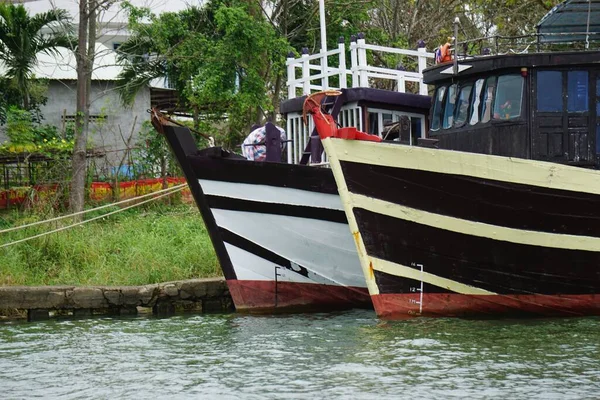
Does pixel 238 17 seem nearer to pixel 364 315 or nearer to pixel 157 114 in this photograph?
pixel 157 114

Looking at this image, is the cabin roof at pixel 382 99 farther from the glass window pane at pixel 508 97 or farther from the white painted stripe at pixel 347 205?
the white painted stripe at pixel 347 205

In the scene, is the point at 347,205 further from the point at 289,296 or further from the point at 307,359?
the point at 307,359

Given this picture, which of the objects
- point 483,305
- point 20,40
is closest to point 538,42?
point 483,305

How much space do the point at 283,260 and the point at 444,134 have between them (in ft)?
9.03

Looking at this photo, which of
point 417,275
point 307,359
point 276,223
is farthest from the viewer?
point 276,223

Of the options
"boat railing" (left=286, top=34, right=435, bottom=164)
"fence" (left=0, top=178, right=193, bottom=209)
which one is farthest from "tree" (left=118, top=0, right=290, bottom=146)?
"boat railing" (left=286, top=34, right=435, bottom=164)

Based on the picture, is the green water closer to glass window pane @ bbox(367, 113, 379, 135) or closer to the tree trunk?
glass window pane @ bbox(367, 113, 379, 135)

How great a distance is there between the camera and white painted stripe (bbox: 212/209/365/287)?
14445mm

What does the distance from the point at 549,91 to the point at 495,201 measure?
1736 mm

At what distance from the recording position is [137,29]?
22.2 meters

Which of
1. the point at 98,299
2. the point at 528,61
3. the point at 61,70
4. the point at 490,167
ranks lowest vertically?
the point at 98,299

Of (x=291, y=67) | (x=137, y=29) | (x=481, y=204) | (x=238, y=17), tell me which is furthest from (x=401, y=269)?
(x=137, y=29)

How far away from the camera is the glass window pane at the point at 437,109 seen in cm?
1486

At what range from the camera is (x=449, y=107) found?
14.6 meters
